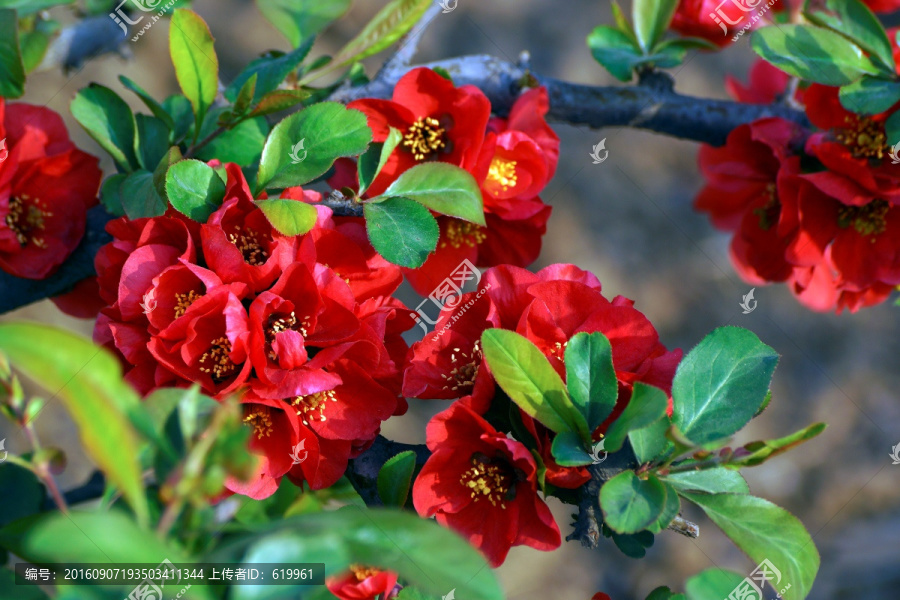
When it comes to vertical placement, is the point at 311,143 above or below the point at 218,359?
above

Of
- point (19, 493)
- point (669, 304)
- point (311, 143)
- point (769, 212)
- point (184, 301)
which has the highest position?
point (311, 143)

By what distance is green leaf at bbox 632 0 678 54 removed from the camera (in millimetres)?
934

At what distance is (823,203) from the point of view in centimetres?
84

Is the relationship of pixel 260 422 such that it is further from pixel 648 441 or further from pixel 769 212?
pixel 769 212

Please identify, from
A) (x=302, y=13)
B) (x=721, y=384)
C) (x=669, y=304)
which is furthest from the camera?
(x=669, y=304)

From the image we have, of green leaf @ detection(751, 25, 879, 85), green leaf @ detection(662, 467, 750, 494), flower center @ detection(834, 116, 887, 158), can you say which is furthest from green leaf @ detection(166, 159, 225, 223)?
flower center @ detection(834, 116, 887, 158)

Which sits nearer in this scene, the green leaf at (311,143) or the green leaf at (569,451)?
the green leaf at (569,451)

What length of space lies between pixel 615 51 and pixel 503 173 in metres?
0.32

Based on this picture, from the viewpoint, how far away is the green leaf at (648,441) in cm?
53

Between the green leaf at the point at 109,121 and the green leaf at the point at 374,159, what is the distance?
260 mm

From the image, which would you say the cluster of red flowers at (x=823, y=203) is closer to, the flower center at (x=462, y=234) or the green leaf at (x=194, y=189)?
→ the flower center at (x=462, y=234)

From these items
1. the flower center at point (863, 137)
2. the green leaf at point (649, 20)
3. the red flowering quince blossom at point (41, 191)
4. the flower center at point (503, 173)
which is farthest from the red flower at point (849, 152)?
the red flowering quince blossom at point (41, 191)

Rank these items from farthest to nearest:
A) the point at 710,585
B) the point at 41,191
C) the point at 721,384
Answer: the point at 41,191 < the point at 721,384 < the point at 710,585

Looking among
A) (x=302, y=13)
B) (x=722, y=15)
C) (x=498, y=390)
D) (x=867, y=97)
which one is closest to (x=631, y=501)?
(x=498, y=390)
